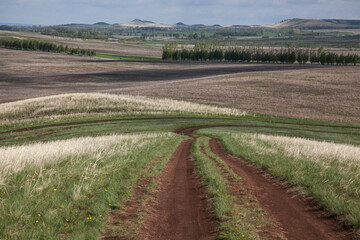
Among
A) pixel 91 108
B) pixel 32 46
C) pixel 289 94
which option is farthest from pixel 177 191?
pixel 32 46

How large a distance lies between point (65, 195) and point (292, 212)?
688cm

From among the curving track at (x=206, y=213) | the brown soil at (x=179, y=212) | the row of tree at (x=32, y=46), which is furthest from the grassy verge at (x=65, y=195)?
the row of tree at (x=32, y=46)

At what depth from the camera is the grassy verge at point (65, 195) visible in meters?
7.61

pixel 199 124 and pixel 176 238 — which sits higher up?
pixel 176 238

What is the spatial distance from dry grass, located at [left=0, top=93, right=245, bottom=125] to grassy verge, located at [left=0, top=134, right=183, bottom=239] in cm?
3227

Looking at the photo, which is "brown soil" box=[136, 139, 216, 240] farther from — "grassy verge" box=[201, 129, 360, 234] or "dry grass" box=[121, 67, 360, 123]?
"dry grass" box=[121, 67, 360, 123]

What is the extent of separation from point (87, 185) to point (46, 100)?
4645 cm

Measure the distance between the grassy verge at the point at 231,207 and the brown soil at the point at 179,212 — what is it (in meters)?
0.31

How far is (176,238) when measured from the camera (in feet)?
25.5

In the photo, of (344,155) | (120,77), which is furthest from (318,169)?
(120,77)

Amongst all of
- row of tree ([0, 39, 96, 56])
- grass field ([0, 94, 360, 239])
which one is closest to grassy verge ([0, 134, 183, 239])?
grass field ([0, 94, 360, 239])

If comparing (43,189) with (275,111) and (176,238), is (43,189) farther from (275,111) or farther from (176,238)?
(275,111)

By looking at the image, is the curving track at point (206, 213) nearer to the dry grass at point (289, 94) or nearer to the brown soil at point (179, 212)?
the brown soil at point (179, 212)

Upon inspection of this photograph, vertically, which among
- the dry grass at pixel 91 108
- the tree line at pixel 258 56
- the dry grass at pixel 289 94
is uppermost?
the tree line at pixel 258 56
